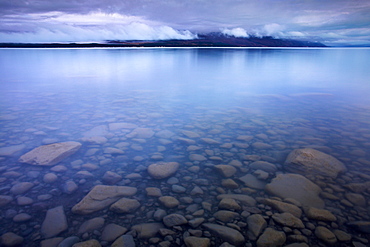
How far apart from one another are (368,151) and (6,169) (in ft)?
27.5

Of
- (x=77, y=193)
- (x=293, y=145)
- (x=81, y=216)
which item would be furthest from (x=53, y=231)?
(x=293, y=145)

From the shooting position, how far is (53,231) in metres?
3.11

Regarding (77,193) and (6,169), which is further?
(6,169)

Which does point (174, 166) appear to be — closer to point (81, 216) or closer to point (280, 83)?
point (81, 216)

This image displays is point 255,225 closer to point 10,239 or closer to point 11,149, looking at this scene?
point 10,239

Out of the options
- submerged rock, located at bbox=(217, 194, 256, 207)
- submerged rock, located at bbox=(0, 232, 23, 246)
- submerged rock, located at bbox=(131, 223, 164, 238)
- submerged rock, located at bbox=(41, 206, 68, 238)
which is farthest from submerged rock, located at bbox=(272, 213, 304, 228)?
submerged rock, located at bbox=(0, 232, 23, 246)

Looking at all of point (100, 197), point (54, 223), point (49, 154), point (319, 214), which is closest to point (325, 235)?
point (319, 214)

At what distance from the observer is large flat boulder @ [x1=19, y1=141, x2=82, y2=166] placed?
482 centimetres

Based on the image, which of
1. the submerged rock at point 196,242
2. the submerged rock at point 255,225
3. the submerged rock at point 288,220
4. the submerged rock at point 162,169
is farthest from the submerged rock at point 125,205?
the submerged rock at point 288,220

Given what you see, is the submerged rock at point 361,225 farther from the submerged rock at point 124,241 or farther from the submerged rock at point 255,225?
the submerged rock at point 124,241

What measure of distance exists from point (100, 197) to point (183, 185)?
149 centimetres

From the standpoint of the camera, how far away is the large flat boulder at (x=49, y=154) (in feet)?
15.8

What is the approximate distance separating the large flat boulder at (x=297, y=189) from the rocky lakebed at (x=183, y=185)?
Result: 0.07 feet

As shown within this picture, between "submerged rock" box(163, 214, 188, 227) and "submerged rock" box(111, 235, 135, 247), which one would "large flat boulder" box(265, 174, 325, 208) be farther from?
"submerged rock" box(111, 235, 135, 247)
